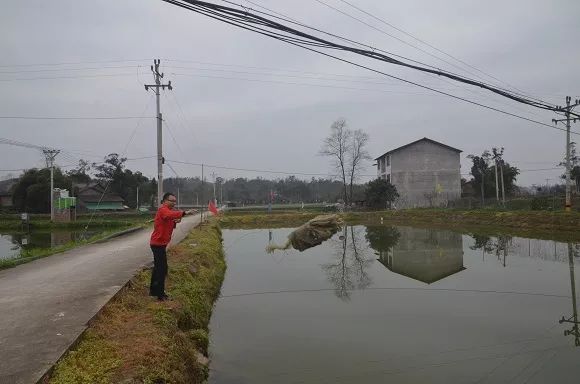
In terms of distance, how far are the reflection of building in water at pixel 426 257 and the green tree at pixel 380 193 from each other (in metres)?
25.5

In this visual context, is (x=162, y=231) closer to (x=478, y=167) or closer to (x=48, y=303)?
(x=48, y=303)

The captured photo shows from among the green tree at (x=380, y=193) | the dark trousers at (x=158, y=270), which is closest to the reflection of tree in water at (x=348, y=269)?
the dark trousers at (x=158, y=270)

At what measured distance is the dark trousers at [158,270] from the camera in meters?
7.71

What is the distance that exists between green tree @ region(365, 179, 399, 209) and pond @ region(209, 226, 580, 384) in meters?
33.8

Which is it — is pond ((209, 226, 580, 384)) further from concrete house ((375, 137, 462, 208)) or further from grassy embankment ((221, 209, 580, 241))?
concrete house ((375, 137, 462, 208))

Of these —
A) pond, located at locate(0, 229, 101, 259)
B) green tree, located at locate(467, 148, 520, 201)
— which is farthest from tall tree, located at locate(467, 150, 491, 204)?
pond, located at locate(0, 229, 101, 259)

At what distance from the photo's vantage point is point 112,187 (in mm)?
74750

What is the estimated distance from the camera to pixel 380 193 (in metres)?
51.5

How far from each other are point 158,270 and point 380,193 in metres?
45.5

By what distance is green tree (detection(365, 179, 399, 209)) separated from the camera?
51.4 metres

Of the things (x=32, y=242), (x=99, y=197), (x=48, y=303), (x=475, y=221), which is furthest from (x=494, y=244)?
(x=99, y=197)

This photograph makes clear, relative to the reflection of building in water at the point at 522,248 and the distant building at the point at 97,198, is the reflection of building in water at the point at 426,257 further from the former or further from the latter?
the distant building at the point at 97,198

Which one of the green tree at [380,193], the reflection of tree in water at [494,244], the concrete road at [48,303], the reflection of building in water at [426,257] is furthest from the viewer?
the green tree at [380,193]

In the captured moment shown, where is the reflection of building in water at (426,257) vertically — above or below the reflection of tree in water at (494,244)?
below
